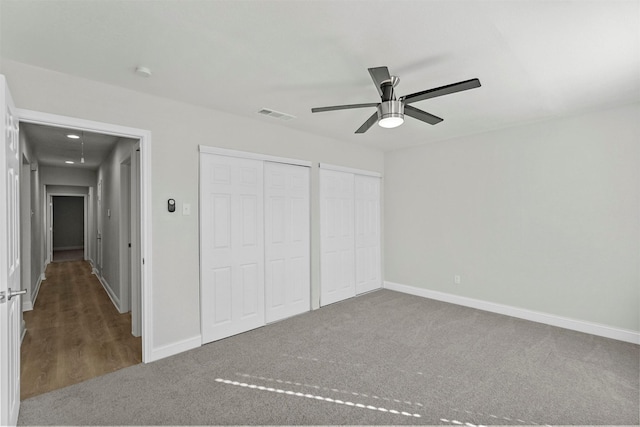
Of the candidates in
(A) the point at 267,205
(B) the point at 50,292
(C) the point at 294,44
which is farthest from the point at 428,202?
(B) the point at 50,292

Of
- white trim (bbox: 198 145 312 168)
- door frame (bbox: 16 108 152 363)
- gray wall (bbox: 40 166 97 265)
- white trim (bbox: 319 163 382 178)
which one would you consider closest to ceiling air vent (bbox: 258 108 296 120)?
white trim (bbox: 198 145 312 168)

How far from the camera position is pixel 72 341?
132 inches

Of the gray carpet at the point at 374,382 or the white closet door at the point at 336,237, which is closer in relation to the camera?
the gray carpet at the point at 374,382

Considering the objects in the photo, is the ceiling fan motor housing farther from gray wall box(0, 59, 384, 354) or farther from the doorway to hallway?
the doorway to hallway

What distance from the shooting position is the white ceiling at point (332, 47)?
1784 mm

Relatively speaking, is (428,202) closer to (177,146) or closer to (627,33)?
(627,33)

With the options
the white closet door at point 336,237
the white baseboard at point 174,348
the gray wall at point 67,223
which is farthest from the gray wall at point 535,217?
the gray wall at point 67,223

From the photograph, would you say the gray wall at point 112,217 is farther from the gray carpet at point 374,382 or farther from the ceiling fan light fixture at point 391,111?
the ceiling fan light fixture at point 391,111

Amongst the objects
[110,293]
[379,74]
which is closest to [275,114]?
[379,74]

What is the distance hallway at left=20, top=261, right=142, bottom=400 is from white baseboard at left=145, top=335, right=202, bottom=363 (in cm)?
16

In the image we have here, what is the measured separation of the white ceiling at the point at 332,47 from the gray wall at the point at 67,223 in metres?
11.7

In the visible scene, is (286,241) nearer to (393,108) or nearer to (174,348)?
(174,348)

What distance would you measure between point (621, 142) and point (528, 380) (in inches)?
108

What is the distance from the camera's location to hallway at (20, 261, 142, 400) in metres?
2.65
